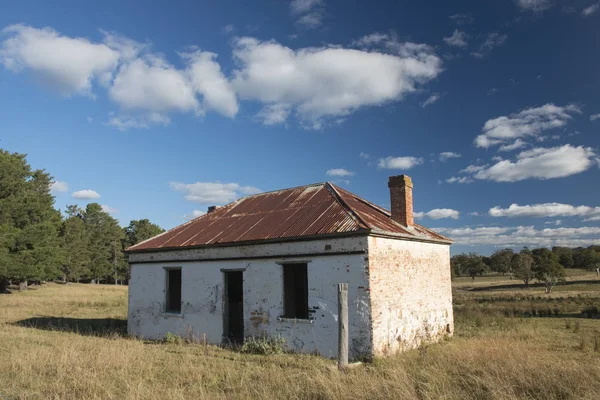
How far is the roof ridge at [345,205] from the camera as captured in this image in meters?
11.4

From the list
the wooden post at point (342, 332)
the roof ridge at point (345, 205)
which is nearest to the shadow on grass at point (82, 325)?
the roof ridge at point (345, 205)

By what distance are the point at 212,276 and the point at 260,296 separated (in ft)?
6.74

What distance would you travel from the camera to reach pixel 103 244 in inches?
2702

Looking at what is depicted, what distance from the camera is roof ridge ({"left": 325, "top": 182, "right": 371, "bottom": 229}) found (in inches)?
449

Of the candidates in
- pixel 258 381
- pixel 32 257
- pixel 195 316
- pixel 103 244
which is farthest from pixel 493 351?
pixel 103 244

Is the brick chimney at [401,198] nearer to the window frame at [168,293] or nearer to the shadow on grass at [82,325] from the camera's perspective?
the window frame at [168,293]

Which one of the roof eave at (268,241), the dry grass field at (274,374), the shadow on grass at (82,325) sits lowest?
the shadow on grass at (82,325)

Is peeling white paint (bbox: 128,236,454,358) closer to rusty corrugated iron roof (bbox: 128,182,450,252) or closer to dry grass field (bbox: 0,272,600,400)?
rusty corrugated iron roof (bbox: 128,182,450,252)

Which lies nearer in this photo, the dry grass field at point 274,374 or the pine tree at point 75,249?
the dry grass field at point 274,374

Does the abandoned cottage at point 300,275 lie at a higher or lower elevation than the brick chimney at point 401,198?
lower

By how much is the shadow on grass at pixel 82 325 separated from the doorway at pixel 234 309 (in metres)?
4.21

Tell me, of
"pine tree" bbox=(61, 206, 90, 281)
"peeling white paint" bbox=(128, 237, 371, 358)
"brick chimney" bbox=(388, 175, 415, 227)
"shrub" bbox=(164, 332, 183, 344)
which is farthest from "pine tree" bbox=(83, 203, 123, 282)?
"brick chimney" bbox=(388, 175, 415, 227)

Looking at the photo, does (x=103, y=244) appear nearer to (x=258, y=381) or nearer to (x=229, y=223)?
(x=229, y=223)

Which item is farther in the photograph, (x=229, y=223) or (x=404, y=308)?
(x=229, y=223)
